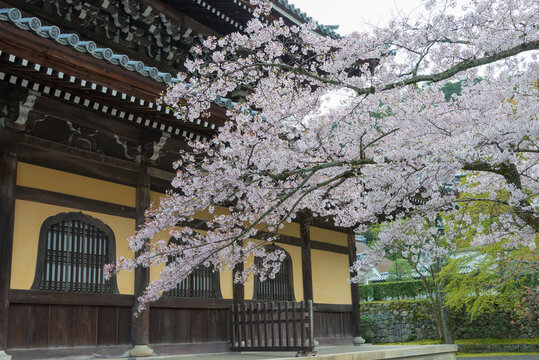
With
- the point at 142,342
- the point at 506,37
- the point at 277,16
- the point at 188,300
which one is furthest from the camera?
the point at 277,16

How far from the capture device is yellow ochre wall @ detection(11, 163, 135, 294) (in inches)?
282

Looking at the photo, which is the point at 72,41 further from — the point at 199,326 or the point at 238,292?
the point at 238,292

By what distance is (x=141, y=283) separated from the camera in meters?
8.49

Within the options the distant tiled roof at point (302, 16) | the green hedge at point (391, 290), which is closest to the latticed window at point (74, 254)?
the distant tiled roof at point (302, 16)

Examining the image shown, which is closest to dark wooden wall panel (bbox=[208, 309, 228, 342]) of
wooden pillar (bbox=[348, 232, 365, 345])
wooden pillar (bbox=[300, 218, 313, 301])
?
wooden pillar (bbox=[300, 218, 313, 301])

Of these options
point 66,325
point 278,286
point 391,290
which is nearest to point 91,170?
point 66,325

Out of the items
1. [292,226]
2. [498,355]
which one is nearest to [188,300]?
[292,226]

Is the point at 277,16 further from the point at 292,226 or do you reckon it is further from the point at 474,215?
the point at 474,215

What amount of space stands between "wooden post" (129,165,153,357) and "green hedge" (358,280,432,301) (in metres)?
23.0

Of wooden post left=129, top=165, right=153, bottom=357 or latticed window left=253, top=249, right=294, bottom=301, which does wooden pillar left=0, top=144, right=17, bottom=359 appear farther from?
latticed window left=253, top=249, right=294, bottom=301

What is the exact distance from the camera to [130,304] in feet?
27.5

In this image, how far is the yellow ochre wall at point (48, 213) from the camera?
7.16 meters

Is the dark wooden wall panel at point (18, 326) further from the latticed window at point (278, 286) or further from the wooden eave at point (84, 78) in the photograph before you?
the latticed window at point (278, 286)

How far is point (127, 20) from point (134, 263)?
483cm
